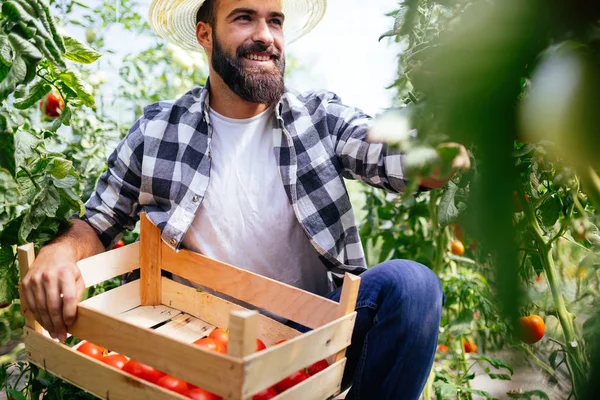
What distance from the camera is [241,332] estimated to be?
769mm

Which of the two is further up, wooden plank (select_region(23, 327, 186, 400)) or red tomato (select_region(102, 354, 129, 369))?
wooden plank (select_region(23, 327, 186, 400))

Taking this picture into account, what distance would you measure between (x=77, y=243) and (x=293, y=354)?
666 millimetres

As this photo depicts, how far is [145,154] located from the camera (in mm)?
1506

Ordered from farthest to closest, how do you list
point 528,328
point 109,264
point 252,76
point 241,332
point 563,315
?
point 252,76
point 109,264
point 563,315
point 241,332
point 528,328

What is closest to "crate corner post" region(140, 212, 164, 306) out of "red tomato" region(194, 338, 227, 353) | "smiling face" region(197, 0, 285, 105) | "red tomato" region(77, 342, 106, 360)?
"red tomato" region(77, 342, 106, 360)

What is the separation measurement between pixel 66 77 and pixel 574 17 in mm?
1143

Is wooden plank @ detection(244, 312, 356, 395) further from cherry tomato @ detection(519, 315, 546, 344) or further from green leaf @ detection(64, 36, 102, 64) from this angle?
green leaf @ detection(64, 36, 102, 64)

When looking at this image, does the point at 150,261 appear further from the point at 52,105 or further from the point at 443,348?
the point at 443,348

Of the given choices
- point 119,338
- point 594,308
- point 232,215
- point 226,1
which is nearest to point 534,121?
point 594,308

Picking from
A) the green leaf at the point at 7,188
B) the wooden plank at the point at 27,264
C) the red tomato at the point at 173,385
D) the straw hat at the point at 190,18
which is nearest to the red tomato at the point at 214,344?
the red tomato at the point at 173,385

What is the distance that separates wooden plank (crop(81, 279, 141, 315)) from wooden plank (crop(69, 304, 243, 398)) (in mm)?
353

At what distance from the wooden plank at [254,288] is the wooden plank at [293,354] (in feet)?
0.26

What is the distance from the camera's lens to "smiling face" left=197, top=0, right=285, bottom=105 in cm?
159

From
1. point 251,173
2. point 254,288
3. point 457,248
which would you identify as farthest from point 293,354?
point 457,248
